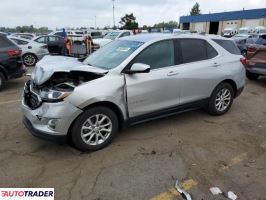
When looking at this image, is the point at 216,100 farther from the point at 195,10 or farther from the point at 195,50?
the point at 195,10

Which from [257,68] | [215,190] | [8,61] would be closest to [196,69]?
[215,190]

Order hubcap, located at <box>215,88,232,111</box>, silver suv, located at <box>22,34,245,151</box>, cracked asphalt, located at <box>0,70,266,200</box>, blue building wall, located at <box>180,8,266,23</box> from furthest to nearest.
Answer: blue building wall, located at <box>180,8,266,23</box>
hubcap, located at <box>215,88,232,111</box>
silver suv, located at <box>22,34,245,151</box>
cracked asphalt, located at <box>0,70,266,200</box>

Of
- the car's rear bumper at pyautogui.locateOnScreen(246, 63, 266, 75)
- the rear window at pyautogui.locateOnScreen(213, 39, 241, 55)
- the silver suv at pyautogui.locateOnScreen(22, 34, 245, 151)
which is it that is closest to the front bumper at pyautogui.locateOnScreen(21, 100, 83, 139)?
the silver suv at pyautogui.locateOnScreen(22, 34, 245, 151)

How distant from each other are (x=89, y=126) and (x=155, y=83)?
128cm

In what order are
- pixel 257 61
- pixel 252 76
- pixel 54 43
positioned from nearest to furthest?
pixel 257 61 < pixel 252 76 < pixel 54 43

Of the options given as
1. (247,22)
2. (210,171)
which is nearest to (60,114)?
(210,171)

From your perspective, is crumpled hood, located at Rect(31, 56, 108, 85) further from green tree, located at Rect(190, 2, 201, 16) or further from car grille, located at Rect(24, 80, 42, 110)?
green tree, located at Rect(190, 2, 201, 16)

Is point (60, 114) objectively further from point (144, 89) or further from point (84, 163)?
point (144, 89)

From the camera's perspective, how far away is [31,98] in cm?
418

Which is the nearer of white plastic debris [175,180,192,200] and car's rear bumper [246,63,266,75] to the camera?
white plastic debris [175,180,192,200]

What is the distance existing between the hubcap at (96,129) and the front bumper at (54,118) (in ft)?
0.85

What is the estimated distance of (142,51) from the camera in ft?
14.6

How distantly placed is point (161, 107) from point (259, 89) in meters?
5.13

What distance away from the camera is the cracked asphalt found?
10.7 ft
